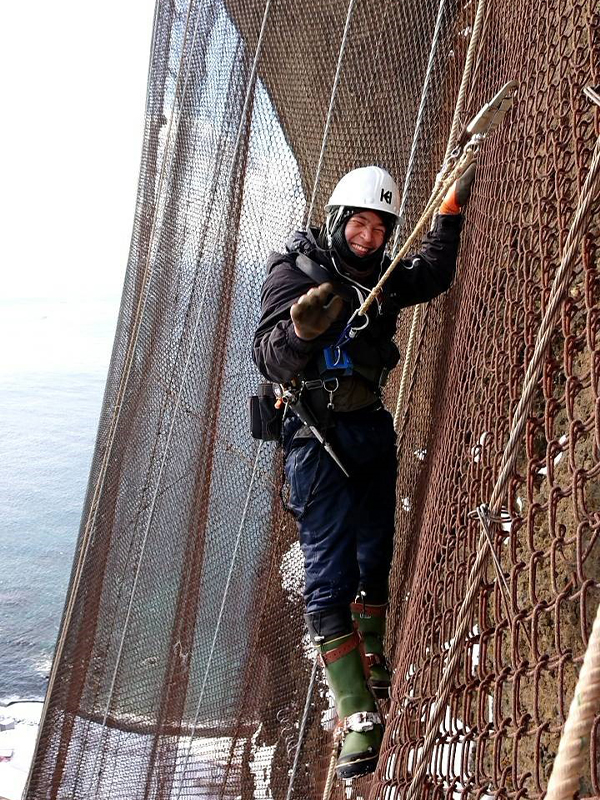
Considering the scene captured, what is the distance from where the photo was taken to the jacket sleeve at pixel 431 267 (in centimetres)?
218

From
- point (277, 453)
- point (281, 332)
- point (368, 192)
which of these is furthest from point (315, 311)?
point (277, 453)

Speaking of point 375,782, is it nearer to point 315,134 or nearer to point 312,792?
point 312,792

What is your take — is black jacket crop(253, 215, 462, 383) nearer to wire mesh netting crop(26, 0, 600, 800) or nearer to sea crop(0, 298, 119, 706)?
wire mesh netting crop(26, 0, 600, 800)

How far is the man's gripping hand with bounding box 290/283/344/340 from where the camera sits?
1.69 metres

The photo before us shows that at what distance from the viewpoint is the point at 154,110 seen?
15.1 ft

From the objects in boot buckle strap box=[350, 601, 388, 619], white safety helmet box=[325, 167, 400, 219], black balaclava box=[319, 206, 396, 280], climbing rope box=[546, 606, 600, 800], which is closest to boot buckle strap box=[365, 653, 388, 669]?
boot buckle strap box=[350, 601, 388, 619]

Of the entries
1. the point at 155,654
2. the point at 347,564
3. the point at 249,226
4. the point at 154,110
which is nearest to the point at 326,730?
the point at 347,564

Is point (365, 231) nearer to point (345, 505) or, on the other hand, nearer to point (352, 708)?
point (345, 505)

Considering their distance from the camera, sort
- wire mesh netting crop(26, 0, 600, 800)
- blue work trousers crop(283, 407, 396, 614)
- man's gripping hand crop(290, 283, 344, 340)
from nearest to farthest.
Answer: wire mesh netting crop(26, 0, 600, 800)
man's gripping hand crop(290, 283, 344, 340)
blue work trousers crop(283, 407, 396, 614)

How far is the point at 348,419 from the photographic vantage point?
83.0 inches

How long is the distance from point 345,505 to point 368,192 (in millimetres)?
879

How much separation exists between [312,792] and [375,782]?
1409mm

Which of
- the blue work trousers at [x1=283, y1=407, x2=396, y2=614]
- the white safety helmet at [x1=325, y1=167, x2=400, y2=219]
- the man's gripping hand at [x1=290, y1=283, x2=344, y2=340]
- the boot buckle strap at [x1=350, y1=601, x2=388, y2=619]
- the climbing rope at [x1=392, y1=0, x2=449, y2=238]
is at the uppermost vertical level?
the climbing rope at [x1=392, y1=0, x2=449, y2=238]

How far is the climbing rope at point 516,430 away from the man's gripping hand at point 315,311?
492mm
